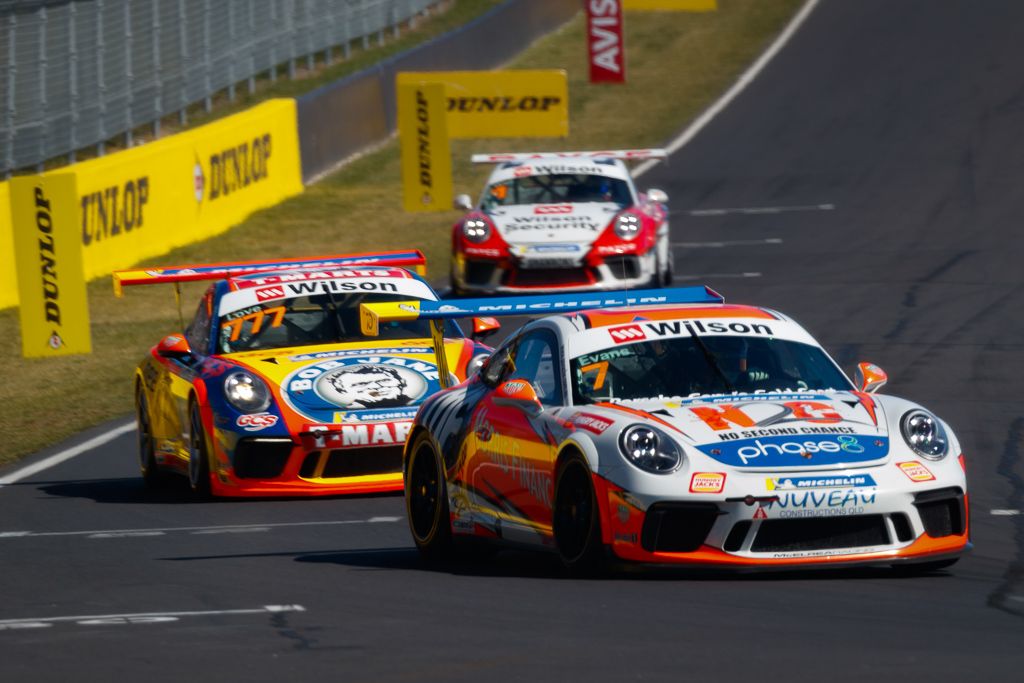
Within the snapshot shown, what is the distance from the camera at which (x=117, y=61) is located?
27062mm

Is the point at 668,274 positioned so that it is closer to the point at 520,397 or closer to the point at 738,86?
the point at 520,397

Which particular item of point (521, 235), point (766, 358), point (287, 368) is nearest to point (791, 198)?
point (521, 235)

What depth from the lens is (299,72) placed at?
3853 cm

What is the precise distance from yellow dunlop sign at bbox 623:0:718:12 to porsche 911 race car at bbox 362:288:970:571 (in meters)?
39.2

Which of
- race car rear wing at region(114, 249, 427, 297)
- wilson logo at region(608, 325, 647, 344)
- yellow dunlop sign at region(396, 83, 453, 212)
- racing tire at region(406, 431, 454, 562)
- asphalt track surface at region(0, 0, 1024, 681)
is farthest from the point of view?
yellow dunlop sign at region(396, 83, 453, 212)

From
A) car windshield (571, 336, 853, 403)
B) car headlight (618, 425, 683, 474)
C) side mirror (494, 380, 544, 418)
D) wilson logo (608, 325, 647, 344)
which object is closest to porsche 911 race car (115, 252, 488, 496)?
side mirror (494, 380, 544, 418)

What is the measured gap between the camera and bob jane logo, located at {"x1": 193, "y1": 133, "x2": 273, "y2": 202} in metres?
27.0

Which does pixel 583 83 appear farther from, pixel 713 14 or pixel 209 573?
pixel 209 573

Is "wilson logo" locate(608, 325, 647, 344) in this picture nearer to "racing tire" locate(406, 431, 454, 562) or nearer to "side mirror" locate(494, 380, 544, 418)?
"side mirror" locate(494, 380, 544, 418)

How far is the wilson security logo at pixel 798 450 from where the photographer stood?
8062mm

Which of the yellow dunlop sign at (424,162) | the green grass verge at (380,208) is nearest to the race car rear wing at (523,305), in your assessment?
the green grass verge at (380,208)

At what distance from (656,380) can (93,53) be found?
1835cm

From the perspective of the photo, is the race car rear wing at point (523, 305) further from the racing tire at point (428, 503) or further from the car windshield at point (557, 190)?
the car windshield at point (557, 190)

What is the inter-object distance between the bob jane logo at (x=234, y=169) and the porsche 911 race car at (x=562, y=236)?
6345 mm
